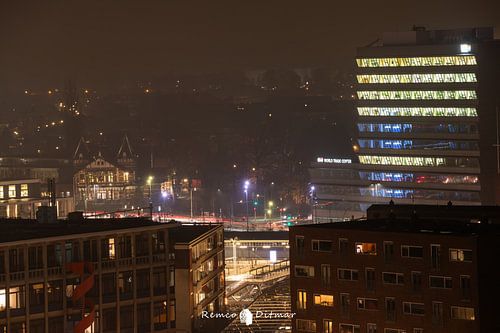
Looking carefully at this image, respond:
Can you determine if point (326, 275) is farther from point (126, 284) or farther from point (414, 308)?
point (126, 284)

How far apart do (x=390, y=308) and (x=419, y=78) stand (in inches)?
1937

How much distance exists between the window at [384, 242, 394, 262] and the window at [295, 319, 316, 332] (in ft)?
7.62

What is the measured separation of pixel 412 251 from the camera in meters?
25.5

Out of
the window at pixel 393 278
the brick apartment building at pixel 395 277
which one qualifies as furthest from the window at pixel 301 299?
the window at pixel 393 278

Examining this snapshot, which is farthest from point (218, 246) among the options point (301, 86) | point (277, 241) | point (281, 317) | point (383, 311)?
point (301, 86)

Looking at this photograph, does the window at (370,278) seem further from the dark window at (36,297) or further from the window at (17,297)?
the window at (17,297)

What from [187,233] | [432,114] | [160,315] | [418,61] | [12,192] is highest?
[418,61]

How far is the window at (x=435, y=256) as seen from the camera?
2512 cm

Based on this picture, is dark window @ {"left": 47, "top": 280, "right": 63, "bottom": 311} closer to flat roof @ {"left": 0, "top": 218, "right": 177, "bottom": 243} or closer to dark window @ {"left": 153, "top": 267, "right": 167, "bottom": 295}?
flat roof @ {"left": 0, "top": 218, "right": 177, "bottom": 243}

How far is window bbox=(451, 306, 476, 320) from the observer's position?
80.8 feet

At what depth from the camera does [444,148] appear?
74938 millimetres

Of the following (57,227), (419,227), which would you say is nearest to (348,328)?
(419,227)

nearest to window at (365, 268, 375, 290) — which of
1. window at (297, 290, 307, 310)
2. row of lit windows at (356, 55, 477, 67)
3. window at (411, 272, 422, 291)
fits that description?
window at (411, 272, 422, 291)

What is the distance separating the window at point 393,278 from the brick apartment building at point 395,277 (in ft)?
0.07
